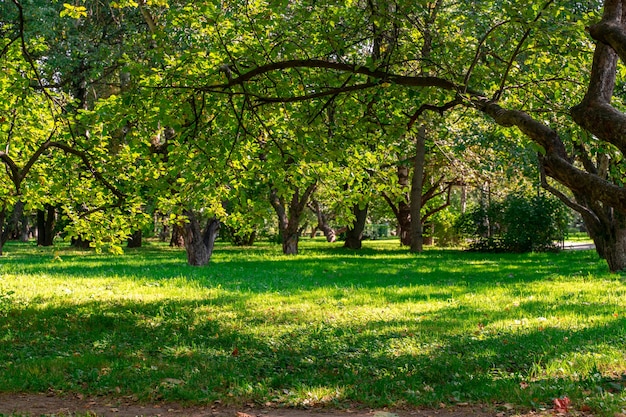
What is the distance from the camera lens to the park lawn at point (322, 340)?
19.6 ft

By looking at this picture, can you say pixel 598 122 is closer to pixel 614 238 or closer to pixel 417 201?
pixel 614 238

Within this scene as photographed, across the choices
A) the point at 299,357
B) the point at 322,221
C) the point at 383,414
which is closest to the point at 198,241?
the point at 299,357

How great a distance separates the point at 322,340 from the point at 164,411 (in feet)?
9.30

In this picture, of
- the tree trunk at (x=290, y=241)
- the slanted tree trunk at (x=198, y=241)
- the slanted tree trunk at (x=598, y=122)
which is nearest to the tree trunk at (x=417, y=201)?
the tree trunk at (x=290, y=241)

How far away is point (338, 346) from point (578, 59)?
5.06 m

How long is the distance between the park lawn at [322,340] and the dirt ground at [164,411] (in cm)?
19

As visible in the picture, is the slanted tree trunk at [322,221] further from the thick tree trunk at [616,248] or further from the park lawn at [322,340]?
the park lawn at [322,340]

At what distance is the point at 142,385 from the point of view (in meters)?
6.19

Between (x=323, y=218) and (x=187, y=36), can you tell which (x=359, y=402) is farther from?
(x=323, y=218)

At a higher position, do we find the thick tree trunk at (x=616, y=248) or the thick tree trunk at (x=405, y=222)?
the thick tree trunk at (x=405, y=222)

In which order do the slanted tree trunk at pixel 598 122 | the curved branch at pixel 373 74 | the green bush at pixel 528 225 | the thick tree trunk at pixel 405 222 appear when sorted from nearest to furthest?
the slanted tree trunk at pixel 598 122
the curved branch at pixel 373 74
the green bush at pixel 528 225
the thick tree trunk at pixel 405 222

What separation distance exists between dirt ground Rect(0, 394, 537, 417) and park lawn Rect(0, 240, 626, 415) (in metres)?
0.19

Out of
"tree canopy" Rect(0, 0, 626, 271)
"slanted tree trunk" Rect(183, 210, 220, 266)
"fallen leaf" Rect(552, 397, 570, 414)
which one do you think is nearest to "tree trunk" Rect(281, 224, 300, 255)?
"slanted tree trunk" Rect(183, 210, 220, 266)

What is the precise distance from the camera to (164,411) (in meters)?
5.57
